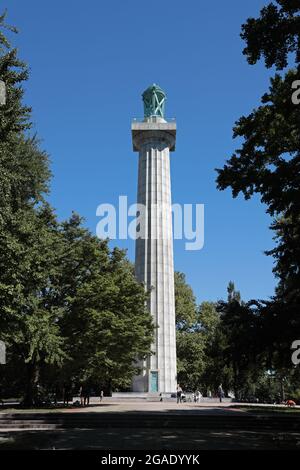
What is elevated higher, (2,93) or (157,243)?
(157,243)

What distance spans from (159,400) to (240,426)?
91.8 feet

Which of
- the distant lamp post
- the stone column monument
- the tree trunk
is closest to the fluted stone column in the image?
the stone column monument

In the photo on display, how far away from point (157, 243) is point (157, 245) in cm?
24

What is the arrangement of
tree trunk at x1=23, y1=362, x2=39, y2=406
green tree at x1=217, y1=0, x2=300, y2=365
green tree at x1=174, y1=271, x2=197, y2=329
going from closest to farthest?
green tree at x1=217, y1=0, x2=300, y2=365
tree trunk at x1=23, y1=362, x2=39, y2=406
green tree at x1=174, y1=271, x2=197, y2=329

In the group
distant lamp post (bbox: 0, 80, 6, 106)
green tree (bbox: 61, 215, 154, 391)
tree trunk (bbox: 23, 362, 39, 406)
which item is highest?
distant lamp post (bbox: 0, 80, 6, 106)

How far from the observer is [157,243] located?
5425 cm

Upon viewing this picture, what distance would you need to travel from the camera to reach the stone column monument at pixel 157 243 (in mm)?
51094

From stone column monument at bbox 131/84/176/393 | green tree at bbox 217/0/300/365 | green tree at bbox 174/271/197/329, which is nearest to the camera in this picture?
green tree at bbox 217/0/300/365

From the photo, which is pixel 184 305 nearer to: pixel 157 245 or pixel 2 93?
pixel 157 245

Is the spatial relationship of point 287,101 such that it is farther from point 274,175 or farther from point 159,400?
point 159,400

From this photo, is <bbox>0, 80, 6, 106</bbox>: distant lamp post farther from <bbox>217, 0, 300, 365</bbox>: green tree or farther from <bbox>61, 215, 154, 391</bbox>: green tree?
<bbox>61, 215, 154, 391</bbox>: green tree

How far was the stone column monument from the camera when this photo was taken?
168ft

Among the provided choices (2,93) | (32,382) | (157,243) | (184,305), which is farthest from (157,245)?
(2,93)

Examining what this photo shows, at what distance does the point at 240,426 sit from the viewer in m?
20.5
